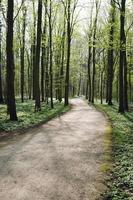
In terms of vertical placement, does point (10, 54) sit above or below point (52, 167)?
above

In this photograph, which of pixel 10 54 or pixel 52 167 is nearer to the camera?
pixel 52 167

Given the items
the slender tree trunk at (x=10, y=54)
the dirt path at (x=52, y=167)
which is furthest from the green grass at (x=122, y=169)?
the slender tree trunk at (x=10, y=54)

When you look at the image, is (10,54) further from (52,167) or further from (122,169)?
(122,169)

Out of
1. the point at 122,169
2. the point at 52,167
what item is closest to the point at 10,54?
the point at 52,167

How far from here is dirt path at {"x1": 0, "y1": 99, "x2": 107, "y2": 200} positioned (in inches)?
288

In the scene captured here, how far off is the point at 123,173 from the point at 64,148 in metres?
3.46

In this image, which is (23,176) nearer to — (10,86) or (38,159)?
(38,159)

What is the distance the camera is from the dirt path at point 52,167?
730cm

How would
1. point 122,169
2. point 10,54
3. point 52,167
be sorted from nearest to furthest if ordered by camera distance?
point 122,169
point 52,167
point 10,54

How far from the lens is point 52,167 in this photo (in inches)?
364

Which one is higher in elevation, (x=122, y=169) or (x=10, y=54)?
(x=10, y=54)

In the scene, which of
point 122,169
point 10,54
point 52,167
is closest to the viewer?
point 122,169

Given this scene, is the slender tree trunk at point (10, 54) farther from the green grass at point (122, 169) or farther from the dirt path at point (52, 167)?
the green grass at point (122, 169)

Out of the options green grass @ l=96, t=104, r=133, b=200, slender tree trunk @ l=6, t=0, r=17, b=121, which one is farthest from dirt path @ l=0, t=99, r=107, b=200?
slender tree trunk @ l=6, t=0, r=17, b=121
